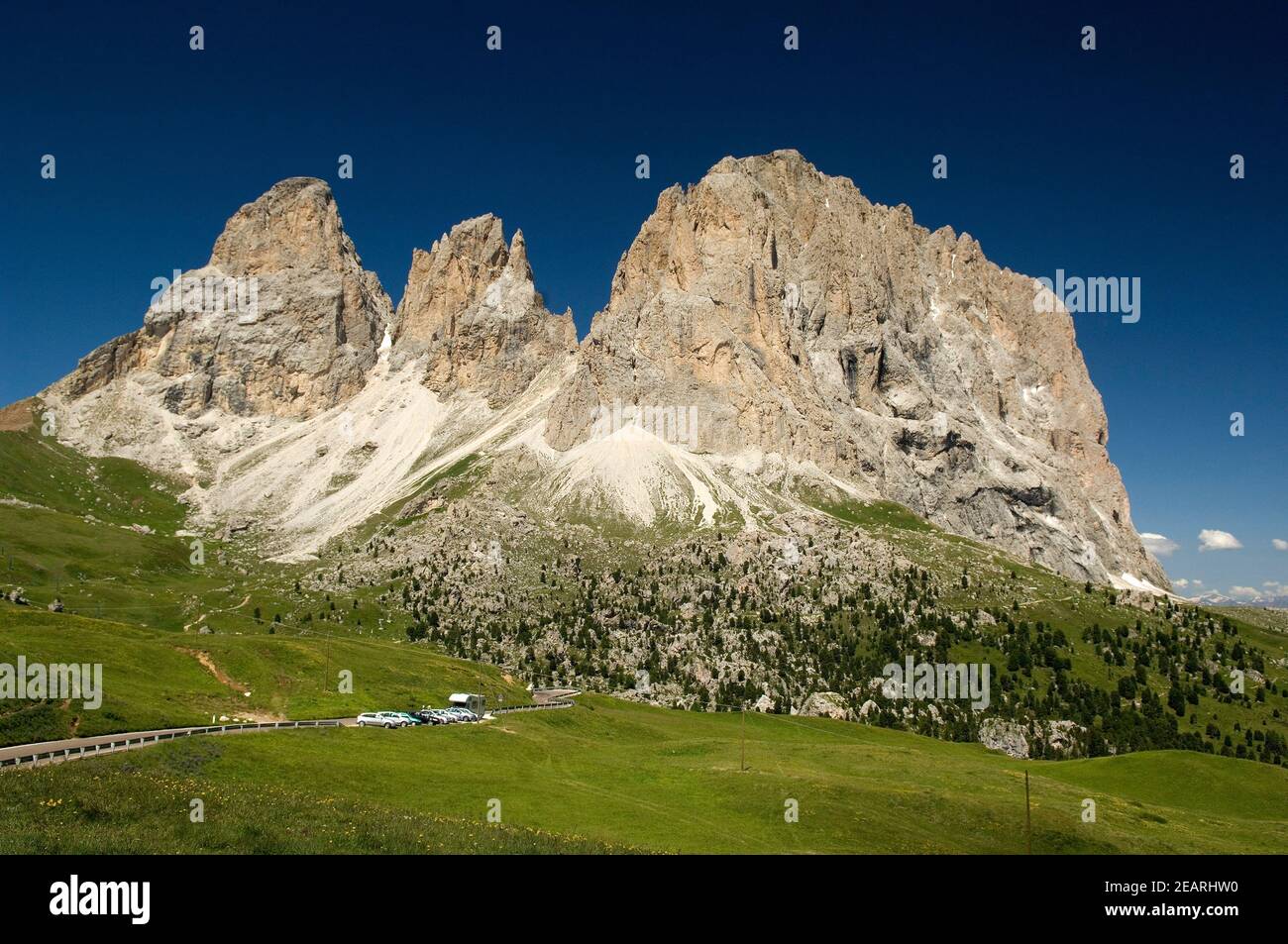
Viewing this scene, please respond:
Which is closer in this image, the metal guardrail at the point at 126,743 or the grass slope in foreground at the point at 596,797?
the grass slope in foreground at the point at 596,797

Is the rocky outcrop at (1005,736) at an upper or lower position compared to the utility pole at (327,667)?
lower

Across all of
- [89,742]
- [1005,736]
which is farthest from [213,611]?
[1005,736]

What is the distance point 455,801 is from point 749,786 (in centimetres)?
2388

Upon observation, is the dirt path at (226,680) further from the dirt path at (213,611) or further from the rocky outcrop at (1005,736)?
the rocky outcrop at (1005,736)

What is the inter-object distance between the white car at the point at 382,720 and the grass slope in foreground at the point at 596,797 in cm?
222

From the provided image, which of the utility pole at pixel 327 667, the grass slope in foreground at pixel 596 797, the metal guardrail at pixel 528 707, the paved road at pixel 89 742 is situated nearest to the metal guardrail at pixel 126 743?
the paved road at pixel 89 742

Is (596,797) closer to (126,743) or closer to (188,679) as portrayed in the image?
(126,743)

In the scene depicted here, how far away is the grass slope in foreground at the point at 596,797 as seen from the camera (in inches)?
1232

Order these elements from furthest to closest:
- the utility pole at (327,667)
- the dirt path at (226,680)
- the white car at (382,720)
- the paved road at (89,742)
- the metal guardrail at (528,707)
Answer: the metal guardrail at (528,707) → the utility pole at (327,667) → the white car at (382,720) → the dirt path at (226,680) → the paved road at (89,742)

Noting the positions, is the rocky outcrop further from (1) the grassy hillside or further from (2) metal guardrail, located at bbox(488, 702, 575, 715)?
(1) the grassy hillside

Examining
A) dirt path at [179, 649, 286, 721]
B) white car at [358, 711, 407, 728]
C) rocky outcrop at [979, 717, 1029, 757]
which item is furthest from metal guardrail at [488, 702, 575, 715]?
rocky outcrop at [979, 717, 1029, 757]
